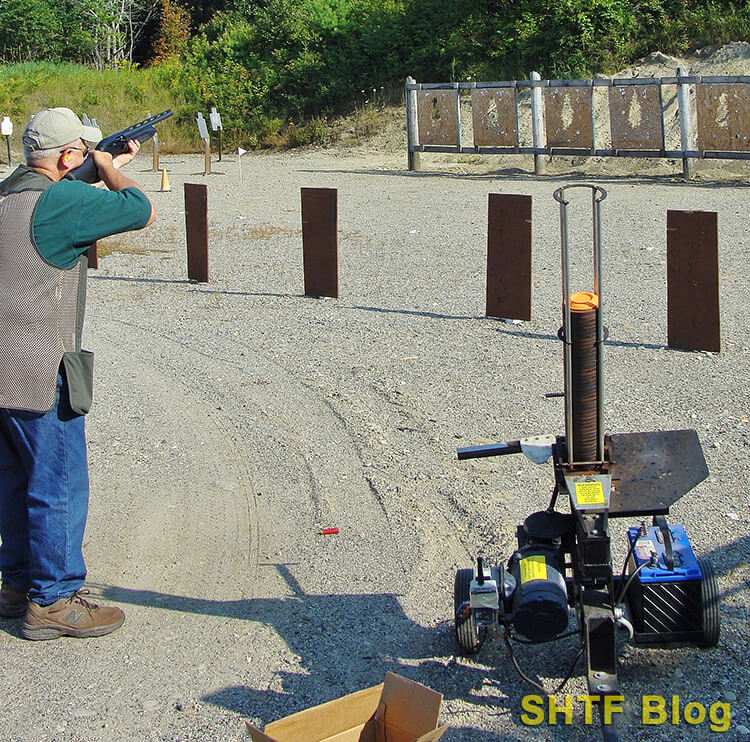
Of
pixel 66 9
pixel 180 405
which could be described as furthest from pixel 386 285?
pixel 66 9

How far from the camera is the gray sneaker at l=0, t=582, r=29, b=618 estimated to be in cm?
452

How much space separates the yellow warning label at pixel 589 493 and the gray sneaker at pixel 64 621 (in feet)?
7.13

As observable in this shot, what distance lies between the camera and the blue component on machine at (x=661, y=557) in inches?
152

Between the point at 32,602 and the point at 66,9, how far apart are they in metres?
46.5

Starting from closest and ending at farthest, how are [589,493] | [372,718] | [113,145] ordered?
[372,718], [589,493], [113,145]

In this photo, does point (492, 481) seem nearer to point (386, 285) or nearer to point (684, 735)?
point (684, 735)

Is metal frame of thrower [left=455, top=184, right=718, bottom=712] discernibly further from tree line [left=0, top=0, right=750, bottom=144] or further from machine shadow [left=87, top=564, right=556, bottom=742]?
tree line [left=0, top=0, right=750, bottom=144]

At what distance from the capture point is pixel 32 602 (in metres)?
4.36

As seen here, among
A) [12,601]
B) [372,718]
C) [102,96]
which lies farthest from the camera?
[102,96]

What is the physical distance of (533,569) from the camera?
3764mm

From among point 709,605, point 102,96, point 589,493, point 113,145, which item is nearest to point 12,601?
point 113,145

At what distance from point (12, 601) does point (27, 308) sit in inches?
53.9

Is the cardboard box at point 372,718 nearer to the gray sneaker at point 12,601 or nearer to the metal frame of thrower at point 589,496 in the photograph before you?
the metal frame of thrower at point 589,496

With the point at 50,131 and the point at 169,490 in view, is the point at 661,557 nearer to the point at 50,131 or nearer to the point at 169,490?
the point at 50,131
